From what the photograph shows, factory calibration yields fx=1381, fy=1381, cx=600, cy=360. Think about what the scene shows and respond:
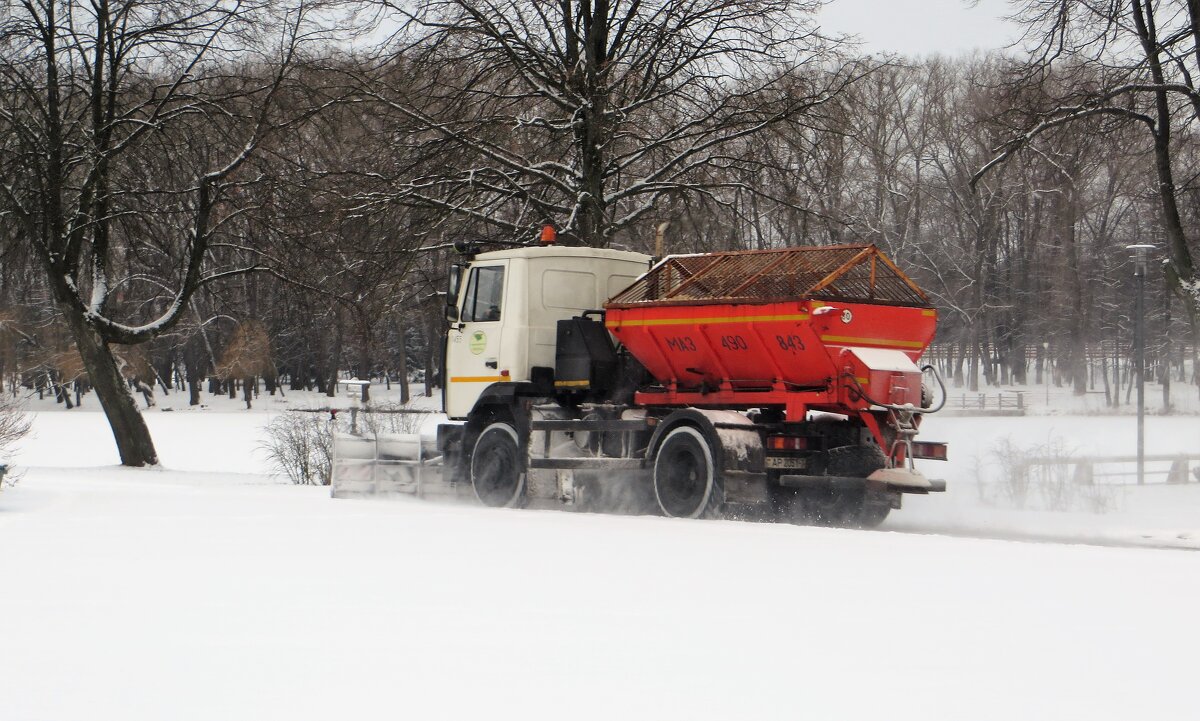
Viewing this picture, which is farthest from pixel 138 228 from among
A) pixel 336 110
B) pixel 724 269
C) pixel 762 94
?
pixel 724 269

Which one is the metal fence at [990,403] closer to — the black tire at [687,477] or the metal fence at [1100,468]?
the metal fence at [1100,468]

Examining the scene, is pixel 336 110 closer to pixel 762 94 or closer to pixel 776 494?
pixel 762 94

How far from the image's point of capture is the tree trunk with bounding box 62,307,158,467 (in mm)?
24359

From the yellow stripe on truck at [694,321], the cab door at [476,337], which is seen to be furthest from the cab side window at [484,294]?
the yellow stripe on truck at [694,321]

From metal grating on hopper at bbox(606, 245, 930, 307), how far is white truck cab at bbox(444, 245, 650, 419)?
139 centimetres

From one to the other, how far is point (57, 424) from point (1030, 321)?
4171 centimetres

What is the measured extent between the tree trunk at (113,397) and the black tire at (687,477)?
517 inches

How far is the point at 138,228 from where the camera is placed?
24906 mm

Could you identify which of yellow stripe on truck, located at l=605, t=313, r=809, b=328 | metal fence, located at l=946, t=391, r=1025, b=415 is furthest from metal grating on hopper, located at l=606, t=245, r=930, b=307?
metal fence, located at l=946, t=391, r=1025, b=415

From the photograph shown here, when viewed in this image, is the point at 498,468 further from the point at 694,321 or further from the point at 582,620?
the point at 582,620

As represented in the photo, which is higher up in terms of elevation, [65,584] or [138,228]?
[138,228]

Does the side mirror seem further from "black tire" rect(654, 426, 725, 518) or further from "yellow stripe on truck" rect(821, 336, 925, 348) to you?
"yellow stripe on truck" rect(821, 336, 925, 348)

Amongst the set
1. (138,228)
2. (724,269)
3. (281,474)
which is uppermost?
(138,228)

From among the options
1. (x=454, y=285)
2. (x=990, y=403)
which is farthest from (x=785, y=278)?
(x=990, y=403)
